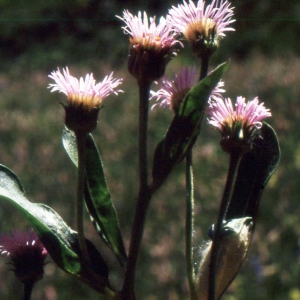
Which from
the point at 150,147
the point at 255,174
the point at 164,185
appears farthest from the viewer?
the point at 150,147

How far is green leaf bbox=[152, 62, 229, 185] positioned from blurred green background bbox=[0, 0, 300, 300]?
0.66 feet

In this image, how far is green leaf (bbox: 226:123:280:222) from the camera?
0.65 metres

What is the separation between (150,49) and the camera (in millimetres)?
587

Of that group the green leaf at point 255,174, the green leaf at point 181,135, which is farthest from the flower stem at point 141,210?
the green leaf at point 255,174

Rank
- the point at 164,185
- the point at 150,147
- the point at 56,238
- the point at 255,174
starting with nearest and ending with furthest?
the point at 56,238 < the point at 255,174 < the point at 164,185 < the point at 150,147

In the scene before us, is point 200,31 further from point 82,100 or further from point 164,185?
point 164,185

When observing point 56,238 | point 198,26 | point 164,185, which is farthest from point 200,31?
point 164,185

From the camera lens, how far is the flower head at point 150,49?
0.58m

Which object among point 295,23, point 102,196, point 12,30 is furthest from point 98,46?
point 102,196

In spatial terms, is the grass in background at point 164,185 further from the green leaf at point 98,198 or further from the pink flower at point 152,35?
the pink flower at point 152,35

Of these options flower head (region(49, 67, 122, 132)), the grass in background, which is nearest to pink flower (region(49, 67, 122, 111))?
flower head (region(49, 67, 122, 132))

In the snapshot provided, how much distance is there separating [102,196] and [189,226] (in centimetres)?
12

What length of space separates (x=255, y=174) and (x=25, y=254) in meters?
0.26

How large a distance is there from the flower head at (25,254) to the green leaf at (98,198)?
67 millimetres
